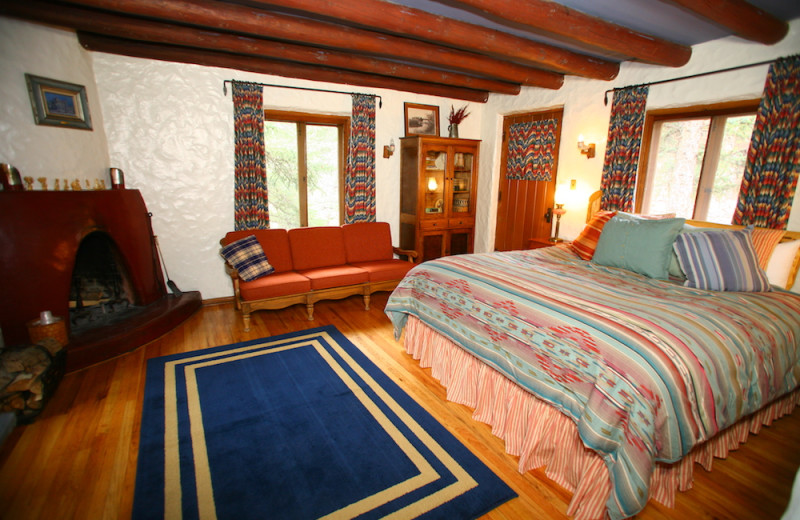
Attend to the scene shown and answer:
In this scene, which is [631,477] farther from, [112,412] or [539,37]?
[539,37]

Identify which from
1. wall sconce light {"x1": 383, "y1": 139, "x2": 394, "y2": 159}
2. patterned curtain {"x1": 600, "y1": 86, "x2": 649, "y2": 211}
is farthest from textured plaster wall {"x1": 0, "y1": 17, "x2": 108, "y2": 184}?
patterned curtain {"x1": 600, "y1": 86, "x2": 649, "y2": 211}

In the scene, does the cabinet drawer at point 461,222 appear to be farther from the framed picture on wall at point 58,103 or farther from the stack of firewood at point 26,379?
the stack of firewood at point 26,379

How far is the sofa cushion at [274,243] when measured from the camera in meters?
4.07

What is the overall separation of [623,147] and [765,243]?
1.57 m

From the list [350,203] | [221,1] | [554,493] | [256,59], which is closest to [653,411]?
[554,493]

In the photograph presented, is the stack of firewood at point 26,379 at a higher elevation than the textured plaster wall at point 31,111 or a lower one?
lower

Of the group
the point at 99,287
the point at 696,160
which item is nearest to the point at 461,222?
the point at 696,160

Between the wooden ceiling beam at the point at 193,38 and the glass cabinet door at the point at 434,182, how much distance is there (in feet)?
3.06

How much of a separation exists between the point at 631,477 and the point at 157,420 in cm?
253

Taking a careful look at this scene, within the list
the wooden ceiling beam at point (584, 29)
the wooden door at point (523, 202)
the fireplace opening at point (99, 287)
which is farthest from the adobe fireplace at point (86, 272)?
the wooden door at point (523, 202)

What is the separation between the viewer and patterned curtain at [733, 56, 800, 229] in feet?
9.08

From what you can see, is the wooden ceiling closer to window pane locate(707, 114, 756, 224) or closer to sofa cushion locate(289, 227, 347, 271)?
window pane locate(707, 114, 756, 224)

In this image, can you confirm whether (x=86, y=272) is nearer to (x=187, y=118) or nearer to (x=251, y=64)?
(x=187, y=118)

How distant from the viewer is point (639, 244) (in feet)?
8.87
